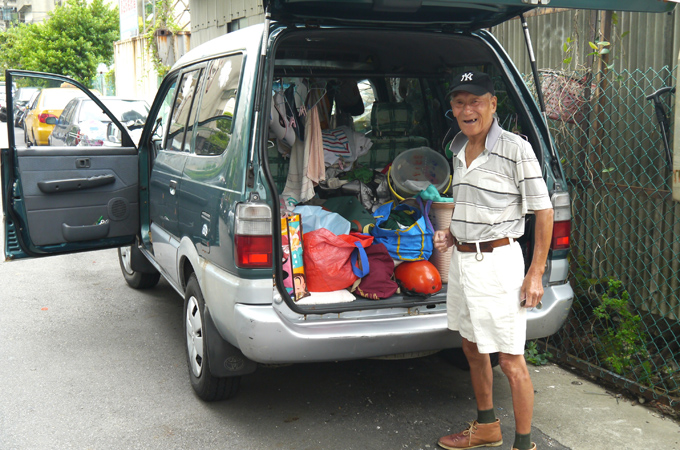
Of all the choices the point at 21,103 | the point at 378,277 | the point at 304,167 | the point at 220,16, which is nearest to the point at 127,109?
the point at 220,16

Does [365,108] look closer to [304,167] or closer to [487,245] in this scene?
[304,167]

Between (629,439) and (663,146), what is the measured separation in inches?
69.7

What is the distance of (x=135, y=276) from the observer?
20.5ft

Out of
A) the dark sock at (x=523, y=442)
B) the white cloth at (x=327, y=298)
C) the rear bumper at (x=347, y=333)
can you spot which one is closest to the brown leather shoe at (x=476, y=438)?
the dark sock at (x=523, y=442)

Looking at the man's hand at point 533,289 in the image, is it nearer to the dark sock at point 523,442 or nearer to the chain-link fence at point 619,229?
the dark sock at point 523,442

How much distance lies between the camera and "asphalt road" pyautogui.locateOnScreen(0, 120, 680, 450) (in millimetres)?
3480

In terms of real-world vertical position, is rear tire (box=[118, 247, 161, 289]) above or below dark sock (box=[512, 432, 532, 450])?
above

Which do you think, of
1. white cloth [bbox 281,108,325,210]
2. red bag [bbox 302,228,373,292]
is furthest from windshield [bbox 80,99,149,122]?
red bag [bbox 302,228,373,292]

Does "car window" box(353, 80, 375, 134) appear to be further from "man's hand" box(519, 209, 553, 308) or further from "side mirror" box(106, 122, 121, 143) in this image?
"man's hand" box(519, 209, 553, 308)

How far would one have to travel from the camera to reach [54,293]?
622 cm

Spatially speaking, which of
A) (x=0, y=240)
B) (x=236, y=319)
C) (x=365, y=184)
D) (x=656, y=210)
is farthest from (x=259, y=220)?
(x=0, y=240)

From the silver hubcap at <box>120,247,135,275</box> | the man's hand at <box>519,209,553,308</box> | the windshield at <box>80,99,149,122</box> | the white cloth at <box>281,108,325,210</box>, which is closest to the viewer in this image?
the man's hand at <box>519,209,553,308</box>

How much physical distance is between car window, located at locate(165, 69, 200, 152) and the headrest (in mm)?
1476

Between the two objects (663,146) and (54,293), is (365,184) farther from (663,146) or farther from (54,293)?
(54,293)
